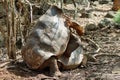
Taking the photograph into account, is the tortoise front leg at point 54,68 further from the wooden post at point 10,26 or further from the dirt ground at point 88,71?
the wooden post at point 10,26

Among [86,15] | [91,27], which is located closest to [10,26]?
[91,27]

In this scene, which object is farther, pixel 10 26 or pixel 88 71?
pixel 10 26

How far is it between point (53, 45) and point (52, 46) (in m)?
0.02

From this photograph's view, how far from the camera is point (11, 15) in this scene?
481 centimetres

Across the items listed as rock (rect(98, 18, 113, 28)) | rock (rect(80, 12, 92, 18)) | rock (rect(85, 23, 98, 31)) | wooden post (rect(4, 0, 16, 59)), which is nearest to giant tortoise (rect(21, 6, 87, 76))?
wooden post (rect(4, 0, 16, 59))

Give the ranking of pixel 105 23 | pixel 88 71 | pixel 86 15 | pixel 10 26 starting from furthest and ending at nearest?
pixel 86 15
pixel 105 23
pixel 10 26
pixel 88 71

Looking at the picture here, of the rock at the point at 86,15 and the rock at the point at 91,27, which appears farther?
the rock at the point at 86,15

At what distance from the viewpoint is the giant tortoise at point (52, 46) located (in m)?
4.29

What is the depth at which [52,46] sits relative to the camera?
4.33m

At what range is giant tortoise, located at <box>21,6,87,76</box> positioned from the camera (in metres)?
4.29

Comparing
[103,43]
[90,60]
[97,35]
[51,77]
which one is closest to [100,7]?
[97,35]

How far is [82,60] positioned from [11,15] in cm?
102

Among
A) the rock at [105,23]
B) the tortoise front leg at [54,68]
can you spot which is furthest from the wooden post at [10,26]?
the rock at [105,23]

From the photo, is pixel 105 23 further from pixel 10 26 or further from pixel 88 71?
pixel 88 71
